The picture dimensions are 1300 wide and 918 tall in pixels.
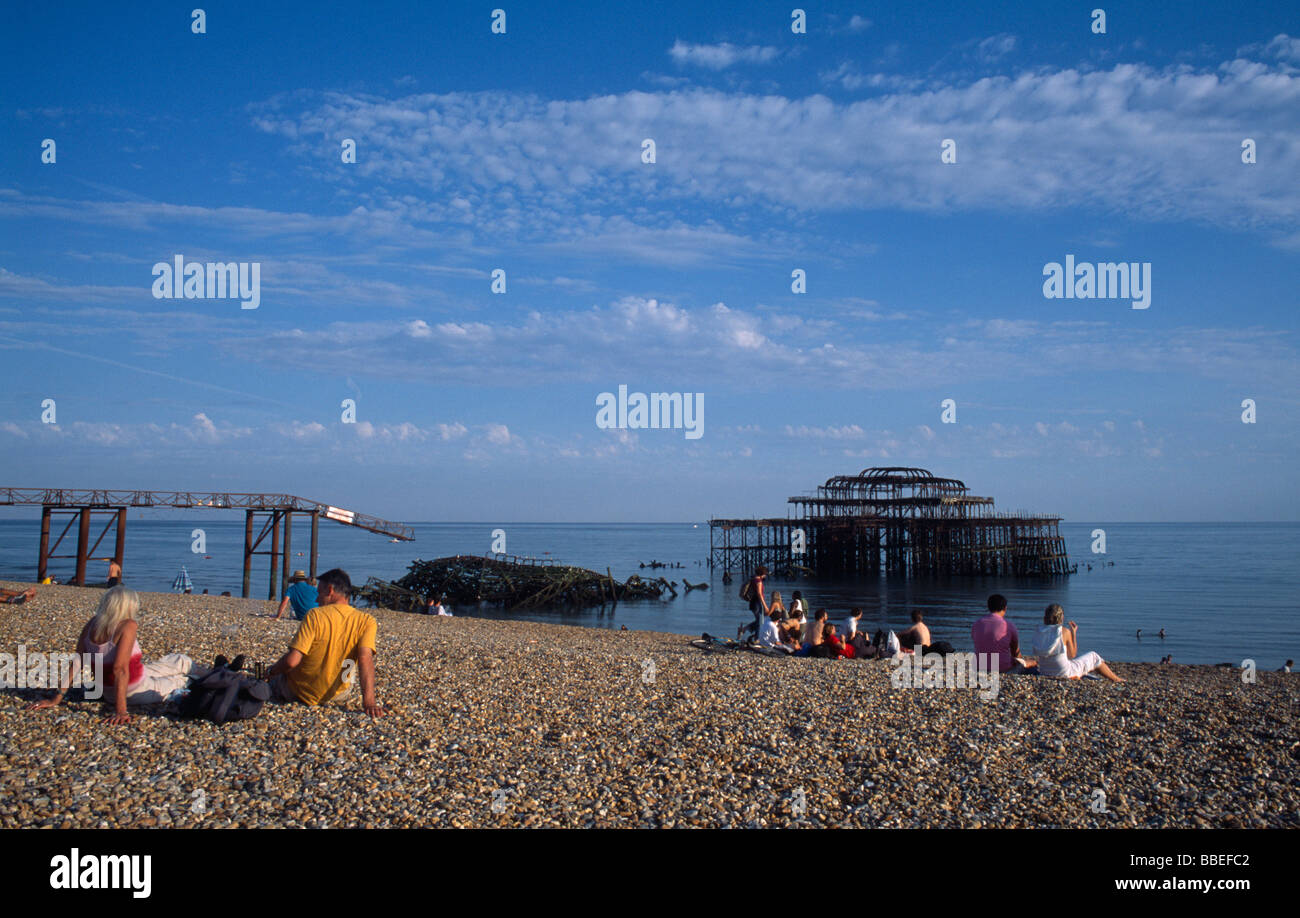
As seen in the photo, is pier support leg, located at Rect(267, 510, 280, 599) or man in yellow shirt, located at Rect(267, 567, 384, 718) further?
pier support leg, located at Rect(267, 510, 280, 599)

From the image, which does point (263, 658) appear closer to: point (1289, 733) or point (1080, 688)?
point (1080, 688)

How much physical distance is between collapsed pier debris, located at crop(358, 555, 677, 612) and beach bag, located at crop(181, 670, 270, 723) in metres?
29.7

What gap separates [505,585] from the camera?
37.4 m

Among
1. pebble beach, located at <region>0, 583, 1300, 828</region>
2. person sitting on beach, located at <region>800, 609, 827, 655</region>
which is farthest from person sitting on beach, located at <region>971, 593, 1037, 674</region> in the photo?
person sitting on beach, located at <region>800, 609, 827, 655</region>

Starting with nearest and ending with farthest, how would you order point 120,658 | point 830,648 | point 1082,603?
point 120,658, point 830,648, point 1082,603

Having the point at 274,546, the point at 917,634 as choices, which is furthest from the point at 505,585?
the point at 917,634

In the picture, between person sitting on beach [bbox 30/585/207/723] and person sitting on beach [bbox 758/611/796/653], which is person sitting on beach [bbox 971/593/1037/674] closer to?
person sitting on beach [bbox 758/611/796/653]

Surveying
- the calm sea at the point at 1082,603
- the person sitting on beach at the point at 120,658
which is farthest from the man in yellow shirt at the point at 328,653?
the calm sea at the point at 1082,603

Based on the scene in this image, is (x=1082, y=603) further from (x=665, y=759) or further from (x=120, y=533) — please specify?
(x=120, y=533)

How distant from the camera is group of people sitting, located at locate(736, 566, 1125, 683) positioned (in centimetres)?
1056

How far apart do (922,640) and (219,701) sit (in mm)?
10703

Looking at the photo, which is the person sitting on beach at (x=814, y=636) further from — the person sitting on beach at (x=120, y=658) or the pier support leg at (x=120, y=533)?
the pier support leg at (x=120, y=533)
